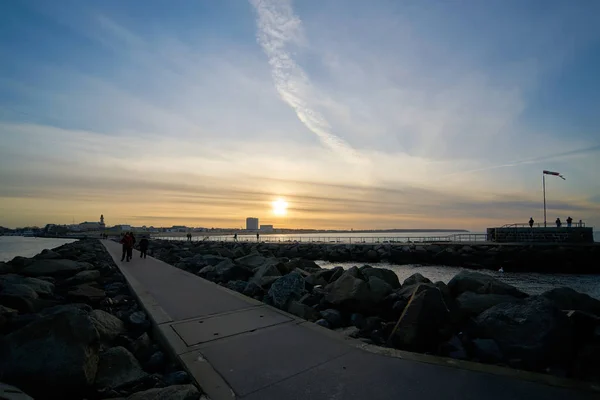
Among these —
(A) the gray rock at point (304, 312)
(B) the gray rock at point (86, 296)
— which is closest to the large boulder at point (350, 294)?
(A) the gray rock at point (304, 312)

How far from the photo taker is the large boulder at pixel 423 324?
13.7 feet

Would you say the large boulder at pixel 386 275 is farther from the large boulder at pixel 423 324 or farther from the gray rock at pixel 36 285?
the gray rock at pixel 36 285

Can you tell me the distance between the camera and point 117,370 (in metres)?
3.52

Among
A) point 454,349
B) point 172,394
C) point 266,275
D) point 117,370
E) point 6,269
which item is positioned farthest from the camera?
point 6,269

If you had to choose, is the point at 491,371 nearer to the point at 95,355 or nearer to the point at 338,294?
the point at 338,294

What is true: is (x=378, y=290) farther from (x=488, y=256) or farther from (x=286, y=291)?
(x=488, y=256)

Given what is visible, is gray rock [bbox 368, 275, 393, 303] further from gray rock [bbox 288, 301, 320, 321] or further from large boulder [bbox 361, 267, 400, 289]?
large boulder [bbox 361, 267, 400, 289]

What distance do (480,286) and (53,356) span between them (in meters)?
7.12

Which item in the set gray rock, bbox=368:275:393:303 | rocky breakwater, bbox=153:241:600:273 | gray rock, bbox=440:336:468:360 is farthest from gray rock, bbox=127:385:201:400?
rocky breakwater, bbox=153:241:600:273

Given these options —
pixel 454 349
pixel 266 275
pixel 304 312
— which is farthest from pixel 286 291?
pixel 454 349

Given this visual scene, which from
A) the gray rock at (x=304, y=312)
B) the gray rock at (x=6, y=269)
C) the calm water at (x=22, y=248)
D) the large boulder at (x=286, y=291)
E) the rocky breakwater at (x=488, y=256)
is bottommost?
the calm water at (x=22, y=248)

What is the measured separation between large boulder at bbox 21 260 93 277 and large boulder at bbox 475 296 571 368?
12329mm

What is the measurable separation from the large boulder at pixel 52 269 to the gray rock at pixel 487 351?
12122mm

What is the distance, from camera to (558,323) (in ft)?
12.6
